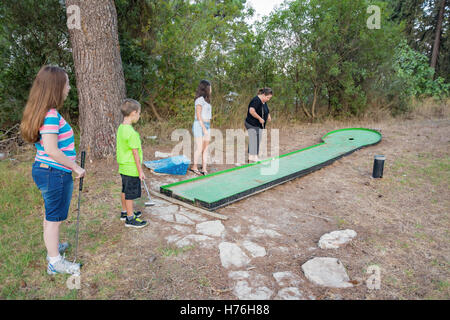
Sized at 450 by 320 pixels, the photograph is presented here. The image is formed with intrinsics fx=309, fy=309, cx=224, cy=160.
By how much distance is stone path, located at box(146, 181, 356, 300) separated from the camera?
96.9 inches

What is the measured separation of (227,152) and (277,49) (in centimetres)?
426

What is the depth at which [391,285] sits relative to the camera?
2520 mm

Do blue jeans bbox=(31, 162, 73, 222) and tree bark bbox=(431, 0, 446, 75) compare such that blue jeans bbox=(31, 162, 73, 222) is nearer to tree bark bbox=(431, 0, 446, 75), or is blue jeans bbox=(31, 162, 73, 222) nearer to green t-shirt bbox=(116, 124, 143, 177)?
green t-shirt bbox=(116, 124, 143, 177)

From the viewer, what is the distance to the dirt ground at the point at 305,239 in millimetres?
2471

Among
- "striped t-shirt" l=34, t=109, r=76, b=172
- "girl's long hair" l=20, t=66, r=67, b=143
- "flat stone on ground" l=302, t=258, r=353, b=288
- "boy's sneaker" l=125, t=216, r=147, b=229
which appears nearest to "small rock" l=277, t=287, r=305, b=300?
"flat stone on ground" l=302, t=258, r=353, b=288

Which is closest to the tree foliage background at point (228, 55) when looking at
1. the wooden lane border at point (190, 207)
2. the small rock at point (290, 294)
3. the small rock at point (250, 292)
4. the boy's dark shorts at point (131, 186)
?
the wooden lane border at point (190, 207)

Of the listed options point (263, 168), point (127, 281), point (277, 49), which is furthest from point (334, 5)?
point (127, 281)

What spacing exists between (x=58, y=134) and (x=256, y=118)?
4013 mm

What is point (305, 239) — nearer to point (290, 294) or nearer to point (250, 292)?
point (290, 294)

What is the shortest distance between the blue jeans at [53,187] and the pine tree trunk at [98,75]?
293 centimetres

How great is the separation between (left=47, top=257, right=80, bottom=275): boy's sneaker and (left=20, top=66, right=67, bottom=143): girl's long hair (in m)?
1.03

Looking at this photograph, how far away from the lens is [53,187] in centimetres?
238

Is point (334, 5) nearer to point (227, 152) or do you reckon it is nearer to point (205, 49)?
point (205, 49)

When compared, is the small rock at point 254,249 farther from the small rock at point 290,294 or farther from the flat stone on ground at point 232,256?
the small rock at point 290,294
